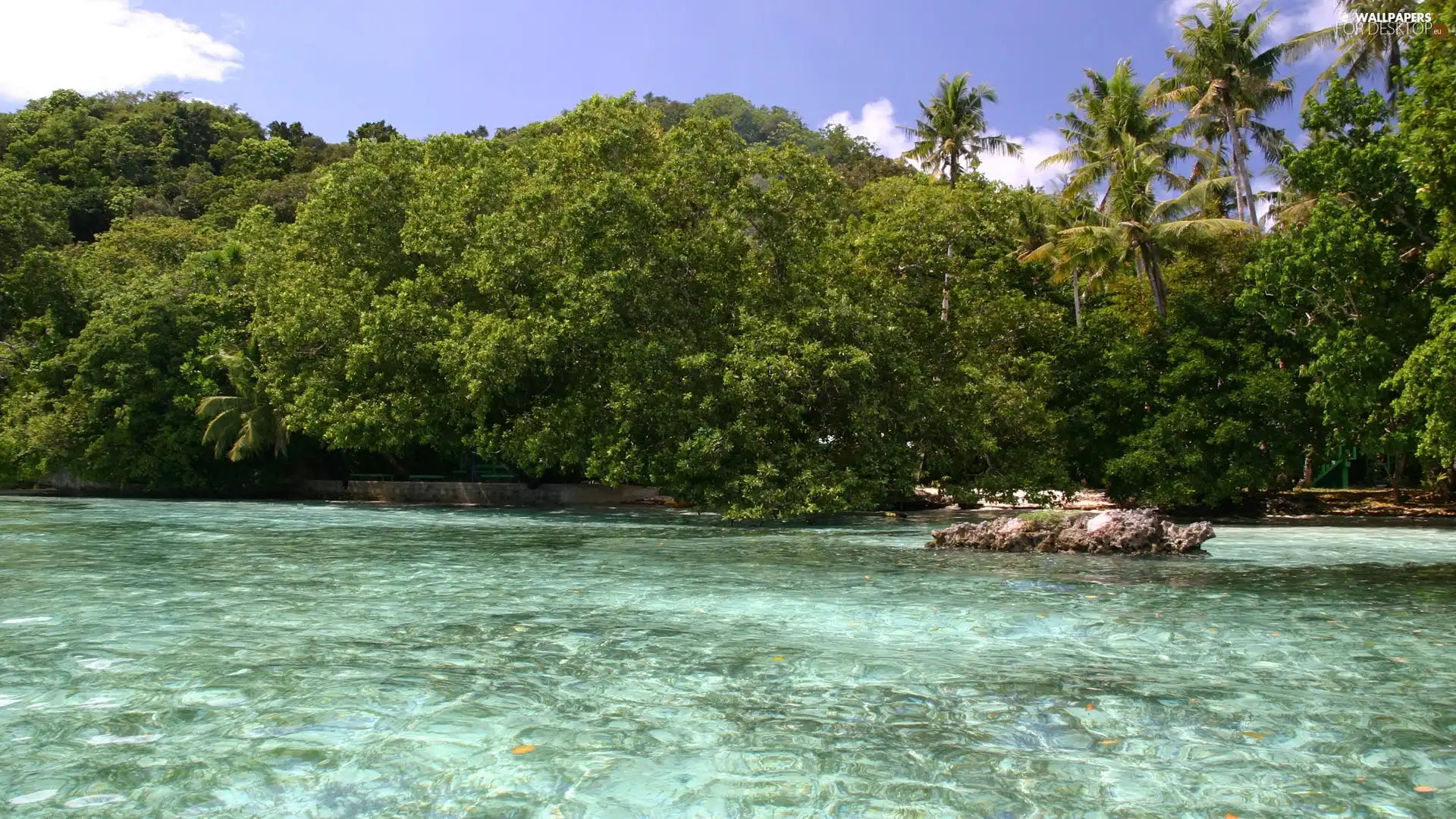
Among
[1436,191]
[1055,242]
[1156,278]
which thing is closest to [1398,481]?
[1156,278]

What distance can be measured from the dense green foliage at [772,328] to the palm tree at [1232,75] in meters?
0.13

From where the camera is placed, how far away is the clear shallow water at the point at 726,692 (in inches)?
185

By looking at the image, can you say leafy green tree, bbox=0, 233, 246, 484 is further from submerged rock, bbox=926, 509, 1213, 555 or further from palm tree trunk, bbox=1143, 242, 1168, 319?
palm tree trunk, bbox=1143, 242, 1168, 319

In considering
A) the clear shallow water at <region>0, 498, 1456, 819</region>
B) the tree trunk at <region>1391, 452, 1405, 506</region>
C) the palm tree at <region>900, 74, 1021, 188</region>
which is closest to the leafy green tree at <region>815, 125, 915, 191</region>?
the palm tree at <region>900, 74, 1021, 188</region>

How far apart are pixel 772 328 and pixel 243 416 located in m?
18.1

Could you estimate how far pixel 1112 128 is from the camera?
33906mm

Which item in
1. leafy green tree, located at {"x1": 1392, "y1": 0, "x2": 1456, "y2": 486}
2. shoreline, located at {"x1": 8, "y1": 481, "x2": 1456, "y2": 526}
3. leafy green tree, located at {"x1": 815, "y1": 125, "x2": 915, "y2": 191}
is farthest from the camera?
leafy green tree, located at {"x1": 815, "y1": 125, "x2": 915, "y2": 191}

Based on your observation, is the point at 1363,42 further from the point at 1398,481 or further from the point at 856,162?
the point at 856,162

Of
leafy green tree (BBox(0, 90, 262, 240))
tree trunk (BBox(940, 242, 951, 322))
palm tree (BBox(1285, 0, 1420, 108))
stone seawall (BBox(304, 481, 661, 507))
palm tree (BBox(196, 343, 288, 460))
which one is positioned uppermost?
leafy green tree (BBox(0, 90, 262, 240))

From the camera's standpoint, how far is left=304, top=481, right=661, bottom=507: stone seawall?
30.2m

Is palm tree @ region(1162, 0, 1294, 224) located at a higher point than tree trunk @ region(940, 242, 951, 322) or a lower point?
higher

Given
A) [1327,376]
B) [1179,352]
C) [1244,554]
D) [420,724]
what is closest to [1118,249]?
[1179,352]

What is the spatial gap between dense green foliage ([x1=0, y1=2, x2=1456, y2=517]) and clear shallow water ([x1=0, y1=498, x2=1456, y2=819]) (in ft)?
27.2

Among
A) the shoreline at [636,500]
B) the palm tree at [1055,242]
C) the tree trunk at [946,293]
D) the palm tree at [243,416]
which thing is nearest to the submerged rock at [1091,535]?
the shoreline at [636,500]
